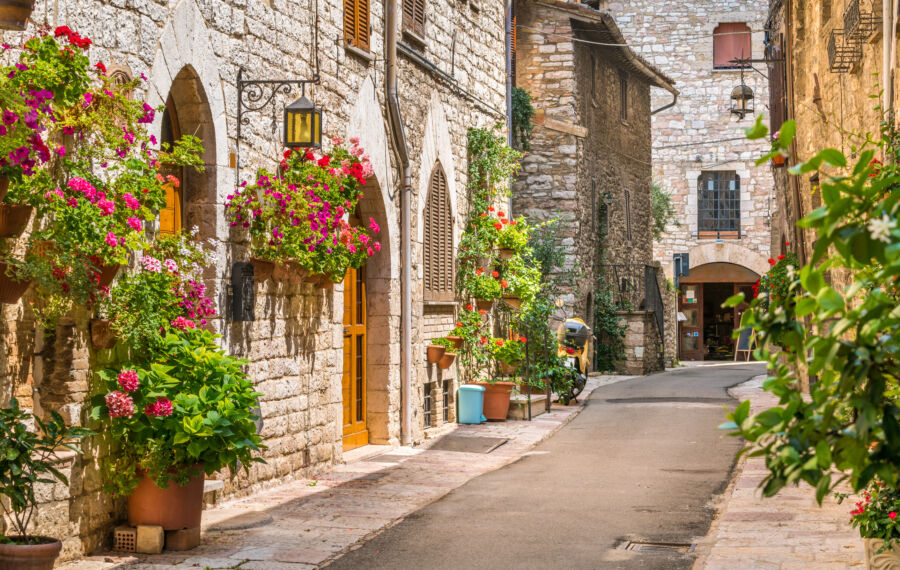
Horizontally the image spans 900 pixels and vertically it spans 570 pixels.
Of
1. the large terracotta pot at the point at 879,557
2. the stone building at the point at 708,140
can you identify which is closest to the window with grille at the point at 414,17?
the large terracotta pot at the point at 879,557

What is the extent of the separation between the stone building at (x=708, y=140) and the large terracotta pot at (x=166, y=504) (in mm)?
26366

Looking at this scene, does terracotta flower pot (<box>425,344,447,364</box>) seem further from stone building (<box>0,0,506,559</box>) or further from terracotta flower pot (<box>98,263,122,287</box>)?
terracotta flower pot (<box>98,263,122,287</box>)

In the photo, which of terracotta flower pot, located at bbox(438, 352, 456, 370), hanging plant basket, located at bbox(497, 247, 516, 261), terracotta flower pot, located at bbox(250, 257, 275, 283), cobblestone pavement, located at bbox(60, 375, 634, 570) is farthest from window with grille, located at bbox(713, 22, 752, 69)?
terracotta flower pot, located at bbox(250, 257, 275, 283)

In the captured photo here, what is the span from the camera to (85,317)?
19.9 feet

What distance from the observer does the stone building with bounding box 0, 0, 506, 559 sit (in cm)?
599

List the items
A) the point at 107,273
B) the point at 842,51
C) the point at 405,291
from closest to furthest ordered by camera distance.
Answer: the point at 107,273
the point at 842,51
the point at 405,291

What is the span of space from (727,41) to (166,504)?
92.7ft

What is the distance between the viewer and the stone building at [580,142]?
69.1 ft

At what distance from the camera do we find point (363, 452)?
1059 cm

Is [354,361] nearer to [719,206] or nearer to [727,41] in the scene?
[719,206]

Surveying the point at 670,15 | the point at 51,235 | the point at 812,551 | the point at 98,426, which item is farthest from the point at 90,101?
the point at 670,15

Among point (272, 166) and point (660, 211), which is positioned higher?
point (660, 211)

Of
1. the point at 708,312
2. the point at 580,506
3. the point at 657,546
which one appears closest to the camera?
the point at 657,546

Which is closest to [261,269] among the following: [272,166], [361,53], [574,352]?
[272,166]
